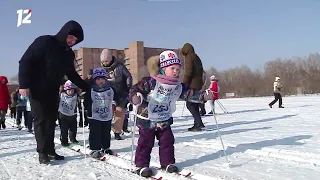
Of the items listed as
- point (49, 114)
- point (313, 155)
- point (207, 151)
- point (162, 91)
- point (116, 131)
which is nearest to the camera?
point (162, 91)

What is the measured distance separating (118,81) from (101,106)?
4.98 ft

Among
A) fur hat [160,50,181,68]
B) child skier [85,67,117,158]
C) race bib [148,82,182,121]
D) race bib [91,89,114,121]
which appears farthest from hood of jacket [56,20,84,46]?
race bib [148,82,182,121]

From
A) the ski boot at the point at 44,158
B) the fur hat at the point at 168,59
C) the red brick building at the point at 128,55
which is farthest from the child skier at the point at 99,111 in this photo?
the red brick building at the point at 128,55

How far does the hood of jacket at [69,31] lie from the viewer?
4.64 m

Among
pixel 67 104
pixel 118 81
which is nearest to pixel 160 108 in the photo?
pixel 118 81

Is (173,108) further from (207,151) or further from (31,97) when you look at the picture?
(31,97)

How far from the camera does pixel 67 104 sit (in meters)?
6.50

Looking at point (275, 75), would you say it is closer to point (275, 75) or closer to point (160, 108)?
point (275, 75)

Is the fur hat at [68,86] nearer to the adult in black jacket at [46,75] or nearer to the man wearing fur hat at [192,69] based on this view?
the adult in black jacket at [46,75]

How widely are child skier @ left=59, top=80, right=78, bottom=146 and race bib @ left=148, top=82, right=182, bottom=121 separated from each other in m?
2.79

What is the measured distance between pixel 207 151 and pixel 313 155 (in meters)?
1.49

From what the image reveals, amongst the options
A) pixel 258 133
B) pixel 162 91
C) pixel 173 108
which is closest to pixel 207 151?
pixel 173 108

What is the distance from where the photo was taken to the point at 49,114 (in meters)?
4.74

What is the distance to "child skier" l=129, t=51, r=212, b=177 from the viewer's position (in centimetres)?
400
